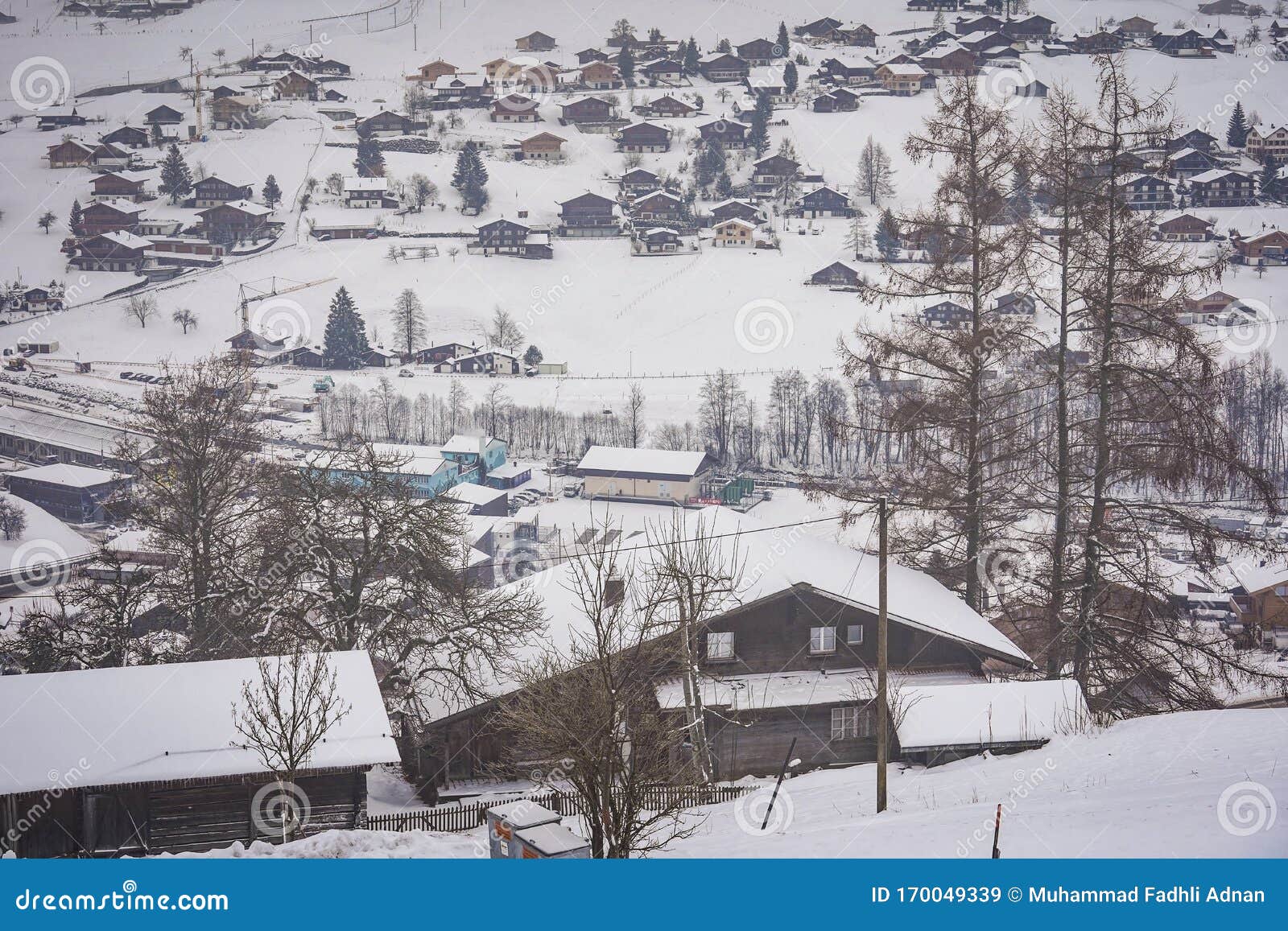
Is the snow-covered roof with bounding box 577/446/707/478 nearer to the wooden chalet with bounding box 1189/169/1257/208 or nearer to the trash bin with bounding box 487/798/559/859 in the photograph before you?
the trash bin with bounding box 487/798/559/859

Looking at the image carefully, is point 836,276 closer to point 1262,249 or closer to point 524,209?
point 1262,249

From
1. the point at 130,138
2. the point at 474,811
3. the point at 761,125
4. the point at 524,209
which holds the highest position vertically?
the point at 130,138

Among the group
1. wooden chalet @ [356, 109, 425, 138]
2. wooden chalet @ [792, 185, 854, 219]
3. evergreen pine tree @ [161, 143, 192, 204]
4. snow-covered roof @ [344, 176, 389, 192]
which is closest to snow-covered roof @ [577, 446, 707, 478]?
wooden chalet @ [792, 185, 854, 219]

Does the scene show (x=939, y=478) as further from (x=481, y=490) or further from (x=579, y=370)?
(x=579, y=370)

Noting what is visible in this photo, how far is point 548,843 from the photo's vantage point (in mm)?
8836

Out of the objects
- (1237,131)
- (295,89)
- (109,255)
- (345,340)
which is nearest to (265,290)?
(109,255)

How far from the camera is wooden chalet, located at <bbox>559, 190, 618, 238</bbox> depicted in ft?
305

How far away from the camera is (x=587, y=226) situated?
93.2m

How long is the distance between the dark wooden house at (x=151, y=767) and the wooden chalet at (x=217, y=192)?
9439 cm

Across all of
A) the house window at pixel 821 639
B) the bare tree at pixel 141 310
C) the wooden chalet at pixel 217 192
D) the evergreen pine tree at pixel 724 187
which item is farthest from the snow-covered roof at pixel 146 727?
the evergreen pine tree at pixel 724 187

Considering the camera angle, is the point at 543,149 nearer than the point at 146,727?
No

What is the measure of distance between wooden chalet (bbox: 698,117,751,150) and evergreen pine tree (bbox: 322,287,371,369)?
174 ft

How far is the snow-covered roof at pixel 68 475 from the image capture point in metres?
47.5

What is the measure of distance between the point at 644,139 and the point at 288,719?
10998cm
